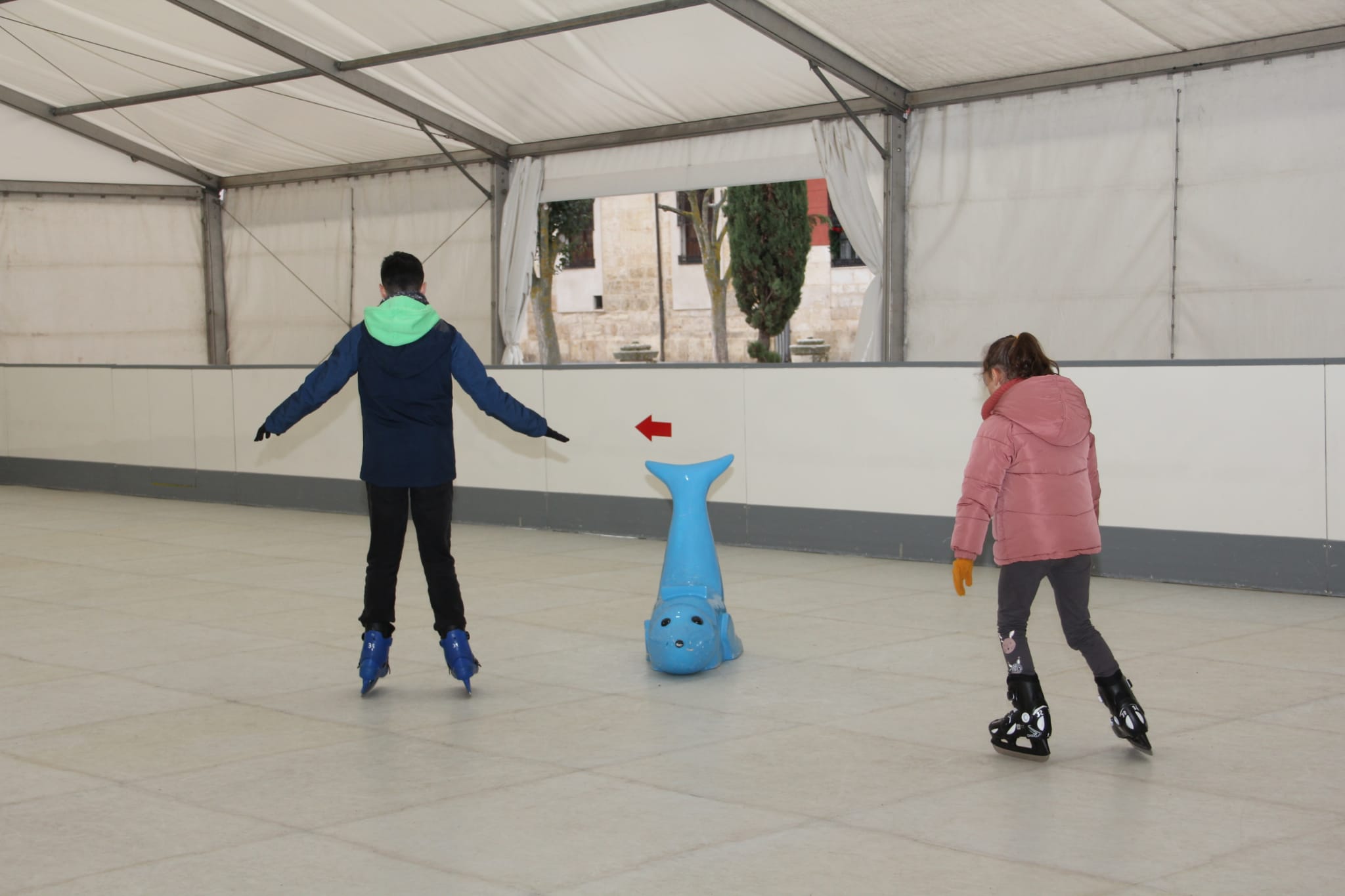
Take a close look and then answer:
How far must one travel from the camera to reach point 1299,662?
21.7 ft

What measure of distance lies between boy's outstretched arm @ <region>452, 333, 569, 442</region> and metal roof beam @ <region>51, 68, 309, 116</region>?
32.8ft

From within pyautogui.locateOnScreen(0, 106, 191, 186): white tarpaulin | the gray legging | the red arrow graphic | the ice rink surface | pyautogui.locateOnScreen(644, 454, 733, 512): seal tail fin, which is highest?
pyautogui.locateOnScreen(0, 106, 191, 186): white tarpaulin

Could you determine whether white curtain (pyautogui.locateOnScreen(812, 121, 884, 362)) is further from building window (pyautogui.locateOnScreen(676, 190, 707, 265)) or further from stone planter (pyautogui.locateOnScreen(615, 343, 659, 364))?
building window (pyautogui.locateOnScreen(676, 190, 707, 265))

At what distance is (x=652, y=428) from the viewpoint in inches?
446

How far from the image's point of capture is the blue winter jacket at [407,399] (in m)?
6.09

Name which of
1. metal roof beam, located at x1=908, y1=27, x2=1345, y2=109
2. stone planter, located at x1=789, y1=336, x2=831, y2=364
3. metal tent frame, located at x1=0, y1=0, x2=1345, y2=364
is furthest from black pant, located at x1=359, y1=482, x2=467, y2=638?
stone planter, located at x1=789, y1=336, x2=831, y2=364

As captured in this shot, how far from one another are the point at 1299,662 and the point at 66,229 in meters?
17.4

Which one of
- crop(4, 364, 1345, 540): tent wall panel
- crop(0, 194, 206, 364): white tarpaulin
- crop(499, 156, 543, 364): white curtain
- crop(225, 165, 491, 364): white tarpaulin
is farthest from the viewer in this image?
crop(0, 194, 206, 364): white tarpaulin

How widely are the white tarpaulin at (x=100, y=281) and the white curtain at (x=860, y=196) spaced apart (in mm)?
10164

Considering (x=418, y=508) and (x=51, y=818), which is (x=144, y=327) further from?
(x=51, y=818)

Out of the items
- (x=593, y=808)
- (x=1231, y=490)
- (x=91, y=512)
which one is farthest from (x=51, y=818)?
(x=91, y=512)

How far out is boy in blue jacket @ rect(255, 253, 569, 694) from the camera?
6.10 meters

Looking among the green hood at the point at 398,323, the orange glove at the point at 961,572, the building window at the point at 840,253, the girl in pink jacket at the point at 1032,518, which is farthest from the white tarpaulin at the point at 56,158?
the building window at the point at 840,253

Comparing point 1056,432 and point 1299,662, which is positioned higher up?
point 1056,432
